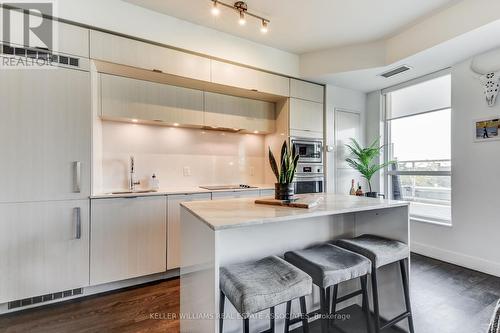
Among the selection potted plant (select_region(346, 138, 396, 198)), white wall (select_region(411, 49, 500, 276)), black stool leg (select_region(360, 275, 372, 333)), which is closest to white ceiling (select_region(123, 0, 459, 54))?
white wall (select_region(411, 49, 500, 276))

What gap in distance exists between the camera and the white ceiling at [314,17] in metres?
2.35

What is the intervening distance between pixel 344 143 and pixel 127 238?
11.2 feet

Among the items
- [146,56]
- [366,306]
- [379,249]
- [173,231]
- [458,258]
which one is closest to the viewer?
[366,306]

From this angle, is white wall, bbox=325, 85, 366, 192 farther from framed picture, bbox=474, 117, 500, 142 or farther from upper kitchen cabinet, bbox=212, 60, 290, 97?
framed picture, bbox=474, 117, 500, 142

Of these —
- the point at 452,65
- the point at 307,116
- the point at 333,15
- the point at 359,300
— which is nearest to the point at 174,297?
the point at 359,300

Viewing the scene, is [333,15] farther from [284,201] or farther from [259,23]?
[284,201]

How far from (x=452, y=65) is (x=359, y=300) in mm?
3163

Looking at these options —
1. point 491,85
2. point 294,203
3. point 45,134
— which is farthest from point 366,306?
point 491,85

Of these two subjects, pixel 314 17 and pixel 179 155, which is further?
pixel 179 155

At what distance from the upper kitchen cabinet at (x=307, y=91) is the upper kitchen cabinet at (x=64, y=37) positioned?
2506mm

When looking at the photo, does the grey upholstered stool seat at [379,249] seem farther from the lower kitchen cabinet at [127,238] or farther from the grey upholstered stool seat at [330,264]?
the lower kitchen cabinet at [127,238]

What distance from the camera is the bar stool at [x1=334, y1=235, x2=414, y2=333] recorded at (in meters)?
1.50

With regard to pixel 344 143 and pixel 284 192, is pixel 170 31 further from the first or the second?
pixel 344 143

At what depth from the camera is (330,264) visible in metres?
1.37
